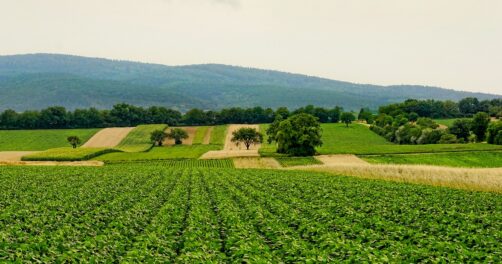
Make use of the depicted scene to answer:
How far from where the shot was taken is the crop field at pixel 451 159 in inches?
3578

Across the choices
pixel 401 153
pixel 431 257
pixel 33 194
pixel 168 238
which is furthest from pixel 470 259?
pixel 401 153

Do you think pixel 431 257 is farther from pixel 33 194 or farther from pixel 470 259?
pixel 33 194

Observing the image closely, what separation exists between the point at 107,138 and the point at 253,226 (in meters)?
154

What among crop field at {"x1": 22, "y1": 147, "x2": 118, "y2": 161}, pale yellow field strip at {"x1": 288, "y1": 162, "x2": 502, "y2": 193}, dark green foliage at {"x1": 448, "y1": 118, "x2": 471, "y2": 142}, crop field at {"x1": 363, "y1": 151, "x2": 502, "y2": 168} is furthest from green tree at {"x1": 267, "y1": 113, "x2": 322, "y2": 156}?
dark green foliage at {"x1": 448, "y1": 118, "x2": 471, "y2": 142}

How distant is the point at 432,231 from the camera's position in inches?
811

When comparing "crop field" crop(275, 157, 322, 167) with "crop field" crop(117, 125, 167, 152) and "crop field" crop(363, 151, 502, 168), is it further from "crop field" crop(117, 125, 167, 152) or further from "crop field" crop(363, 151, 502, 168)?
"crop field" crop(117, 125, 167, 152)

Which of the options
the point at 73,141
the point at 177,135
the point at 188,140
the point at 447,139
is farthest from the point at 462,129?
the point at 73,141

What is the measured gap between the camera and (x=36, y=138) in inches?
6329

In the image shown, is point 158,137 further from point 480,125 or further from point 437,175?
point 437,175

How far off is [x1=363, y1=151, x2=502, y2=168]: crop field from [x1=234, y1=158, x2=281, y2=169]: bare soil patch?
20717 mm

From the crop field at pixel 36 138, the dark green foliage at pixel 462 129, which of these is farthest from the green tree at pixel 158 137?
the dark green foliage at pixel 462 129

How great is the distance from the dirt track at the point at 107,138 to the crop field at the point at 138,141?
2.63m

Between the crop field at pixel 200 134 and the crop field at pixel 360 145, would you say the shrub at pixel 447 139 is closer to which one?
the crop field at pixel 360 145

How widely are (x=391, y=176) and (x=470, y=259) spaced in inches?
1695
